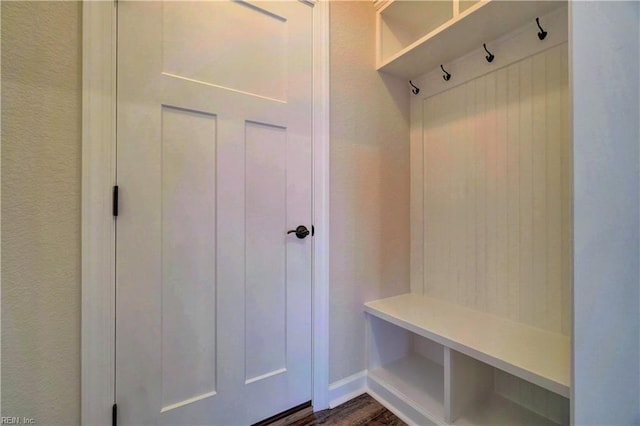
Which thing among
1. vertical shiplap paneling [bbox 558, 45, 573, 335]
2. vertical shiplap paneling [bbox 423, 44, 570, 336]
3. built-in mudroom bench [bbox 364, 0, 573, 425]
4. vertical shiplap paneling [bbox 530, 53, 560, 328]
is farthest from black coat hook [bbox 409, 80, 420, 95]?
vertical shiplap paneling [bbox 558, 45, 573, 335]

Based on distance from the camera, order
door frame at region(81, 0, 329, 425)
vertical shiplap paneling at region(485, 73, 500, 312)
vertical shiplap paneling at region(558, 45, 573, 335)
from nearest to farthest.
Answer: door frame at region(81, 0, 329, 425), vertical shiplap paneling at region(558, 45, 573, 335), vertical shiplap paneling at region(485, 73, 500, 312)

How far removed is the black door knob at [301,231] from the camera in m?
1.36

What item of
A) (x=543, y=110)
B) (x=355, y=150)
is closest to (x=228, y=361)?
(x=355, y=150)

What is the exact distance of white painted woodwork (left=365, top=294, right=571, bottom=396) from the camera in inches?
38.1

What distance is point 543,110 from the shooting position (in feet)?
4.07

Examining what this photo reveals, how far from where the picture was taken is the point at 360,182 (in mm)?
1593

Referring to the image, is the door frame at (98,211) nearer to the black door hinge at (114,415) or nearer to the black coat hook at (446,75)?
the black door hinge at (114,415)

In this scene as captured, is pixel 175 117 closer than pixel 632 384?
No

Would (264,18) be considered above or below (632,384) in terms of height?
above

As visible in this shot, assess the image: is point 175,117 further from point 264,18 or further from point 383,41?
point 383,41

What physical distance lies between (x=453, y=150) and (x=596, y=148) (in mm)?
804

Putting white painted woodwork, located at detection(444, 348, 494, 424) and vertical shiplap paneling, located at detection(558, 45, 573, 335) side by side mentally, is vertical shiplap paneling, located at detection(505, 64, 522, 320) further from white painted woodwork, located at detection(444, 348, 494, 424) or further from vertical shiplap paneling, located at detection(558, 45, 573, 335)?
white painted woodwork, located at detection(444, 348, 494, 424)

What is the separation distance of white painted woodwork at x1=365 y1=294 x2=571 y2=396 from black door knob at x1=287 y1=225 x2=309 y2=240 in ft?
2.00

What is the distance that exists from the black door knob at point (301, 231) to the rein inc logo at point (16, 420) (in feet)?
3.53
